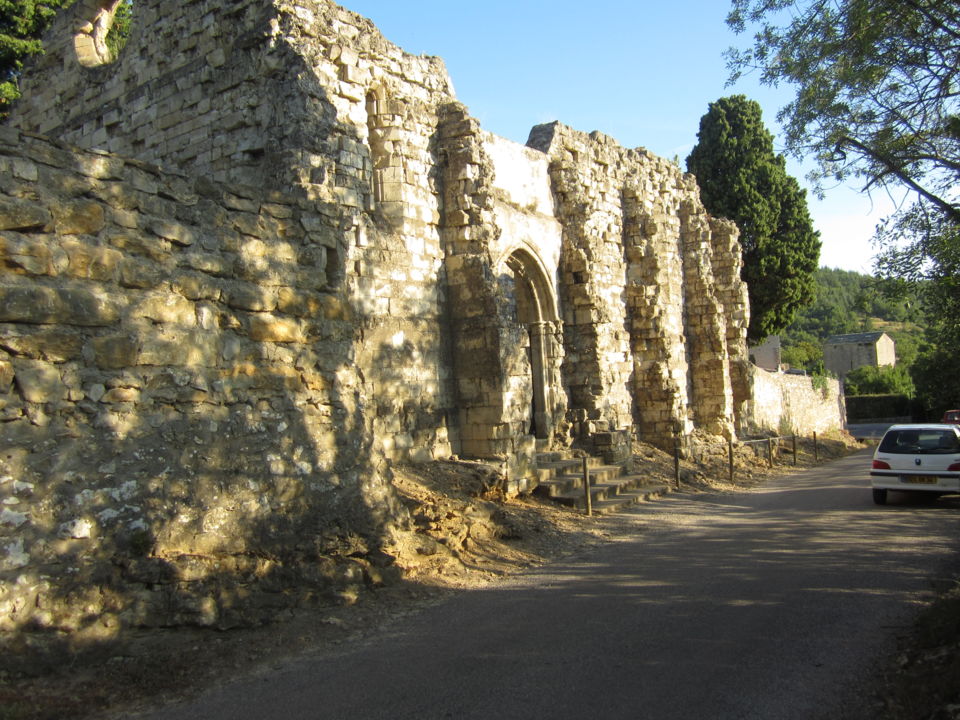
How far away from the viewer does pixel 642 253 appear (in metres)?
18.5

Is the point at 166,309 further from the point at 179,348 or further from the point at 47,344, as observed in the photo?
the point at 47,344

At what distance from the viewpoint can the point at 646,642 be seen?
5.98 m

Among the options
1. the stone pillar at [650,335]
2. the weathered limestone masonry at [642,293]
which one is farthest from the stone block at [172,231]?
the stone pillar at [650,335]

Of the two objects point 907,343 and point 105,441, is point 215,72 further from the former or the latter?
point 907,343

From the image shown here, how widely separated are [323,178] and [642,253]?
991 cm

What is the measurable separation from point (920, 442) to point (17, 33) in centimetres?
2077

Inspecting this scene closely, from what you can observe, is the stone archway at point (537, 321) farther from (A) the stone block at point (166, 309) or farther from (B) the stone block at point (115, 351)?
(B) the stone block at point (115, 351)

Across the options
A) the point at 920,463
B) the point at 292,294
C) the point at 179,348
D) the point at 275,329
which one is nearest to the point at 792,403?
the point at 920,463

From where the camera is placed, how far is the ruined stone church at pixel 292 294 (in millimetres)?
5562

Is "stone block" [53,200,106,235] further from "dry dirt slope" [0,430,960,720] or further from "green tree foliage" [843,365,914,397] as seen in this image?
"green tree foliage" [843,365,914,397]

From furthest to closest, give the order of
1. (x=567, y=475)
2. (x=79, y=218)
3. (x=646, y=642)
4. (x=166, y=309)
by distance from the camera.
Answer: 1. (x=567, y=475)
2. (x=166, y=309)
3. (x=646, y=642)
4. (x=79, y=218)

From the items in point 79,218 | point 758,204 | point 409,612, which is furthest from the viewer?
point 758,204

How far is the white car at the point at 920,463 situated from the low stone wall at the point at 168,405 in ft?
29.9

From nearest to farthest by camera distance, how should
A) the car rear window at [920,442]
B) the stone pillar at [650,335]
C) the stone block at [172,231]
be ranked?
the stone block at [172,231] < the car rear window at [920,442] < the stone pillar at [650,335]
